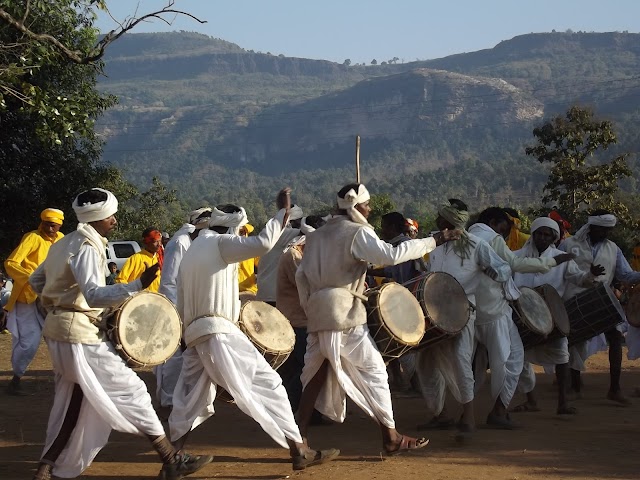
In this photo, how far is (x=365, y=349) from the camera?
24.8ft

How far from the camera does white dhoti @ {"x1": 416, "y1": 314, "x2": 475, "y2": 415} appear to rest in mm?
8477

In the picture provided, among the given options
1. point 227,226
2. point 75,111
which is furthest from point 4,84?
point 227,226

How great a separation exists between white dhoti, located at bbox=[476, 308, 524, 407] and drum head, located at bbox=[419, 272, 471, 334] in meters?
0.58

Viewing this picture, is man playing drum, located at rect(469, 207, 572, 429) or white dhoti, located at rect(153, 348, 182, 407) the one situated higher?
man playing drum, located at rect(469, 207, 572, 429)

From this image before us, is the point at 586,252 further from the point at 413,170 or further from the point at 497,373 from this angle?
the point at 413,170

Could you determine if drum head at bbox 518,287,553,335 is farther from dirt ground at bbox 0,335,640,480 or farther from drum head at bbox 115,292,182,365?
drum head at bbox 115,292,182,365

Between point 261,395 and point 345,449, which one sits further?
point 345,449

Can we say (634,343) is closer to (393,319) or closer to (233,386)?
(393,319)

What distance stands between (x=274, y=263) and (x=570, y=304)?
9.39 feet

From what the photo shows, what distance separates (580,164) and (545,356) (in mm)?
19294

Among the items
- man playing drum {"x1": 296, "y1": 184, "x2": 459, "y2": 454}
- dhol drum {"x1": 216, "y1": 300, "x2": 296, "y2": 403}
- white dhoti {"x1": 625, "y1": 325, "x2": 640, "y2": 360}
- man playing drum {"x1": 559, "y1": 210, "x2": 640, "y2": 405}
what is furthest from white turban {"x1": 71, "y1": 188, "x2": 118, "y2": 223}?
white dhoti {"x1": 625, "y1": 325, "x2": 640, "y2": 360}

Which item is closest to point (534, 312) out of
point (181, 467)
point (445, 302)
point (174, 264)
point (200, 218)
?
point (445, 302)

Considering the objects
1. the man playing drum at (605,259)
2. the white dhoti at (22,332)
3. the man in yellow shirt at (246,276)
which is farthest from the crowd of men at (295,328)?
the white dhoti at (22,332)

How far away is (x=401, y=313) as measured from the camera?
785 cm
